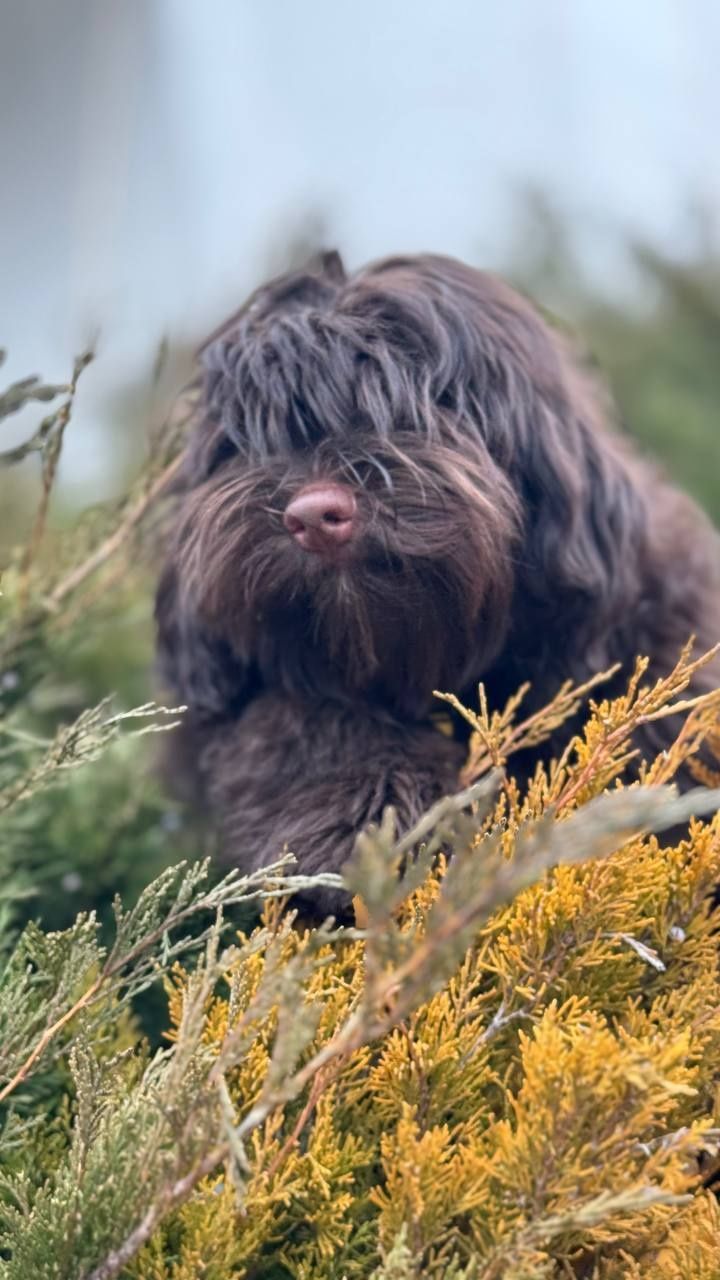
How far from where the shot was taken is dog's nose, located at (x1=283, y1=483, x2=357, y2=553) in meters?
1.04

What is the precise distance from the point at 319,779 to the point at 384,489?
28 cm

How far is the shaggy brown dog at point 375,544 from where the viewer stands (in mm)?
1089

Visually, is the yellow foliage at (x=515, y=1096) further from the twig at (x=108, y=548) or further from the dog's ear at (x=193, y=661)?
the twig at (x=108, y=548)

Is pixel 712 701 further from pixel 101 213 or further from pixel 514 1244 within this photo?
pixel 101 213

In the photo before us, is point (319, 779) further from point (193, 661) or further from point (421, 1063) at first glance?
point (421, 1063)

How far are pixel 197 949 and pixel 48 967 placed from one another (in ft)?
0.59

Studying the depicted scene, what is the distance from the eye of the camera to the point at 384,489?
107cm

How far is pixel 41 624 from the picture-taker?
5.19 ft

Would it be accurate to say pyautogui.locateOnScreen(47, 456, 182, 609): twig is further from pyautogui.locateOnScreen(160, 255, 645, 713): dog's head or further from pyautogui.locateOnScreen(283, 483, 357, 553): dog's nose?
pyautogui.locateOnScreen(283, 483, 357, 553): dog's nose

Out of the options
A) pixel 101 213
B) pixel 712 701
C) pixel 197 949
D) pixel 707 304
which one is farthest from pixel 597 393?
pixel 101 213

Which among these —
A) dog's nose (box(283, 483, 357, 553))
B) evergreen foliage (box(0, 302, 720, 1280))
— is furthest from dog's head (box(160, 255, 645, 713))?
evergreen foliage (box(0, 302, 720, 1280))

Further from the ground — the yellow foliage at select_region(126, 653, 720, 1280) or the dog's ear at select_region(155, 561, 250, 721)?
the dog's ear at select_region(155, 561, 250, 721)

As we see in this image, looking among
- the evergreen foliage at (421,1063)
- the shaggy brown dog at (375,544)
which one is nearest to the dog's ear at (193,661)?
the shaggy brown dog at (375,544)

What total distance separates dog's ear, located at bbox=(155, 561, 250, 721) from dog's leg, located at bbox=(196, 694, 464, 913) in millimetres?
31
